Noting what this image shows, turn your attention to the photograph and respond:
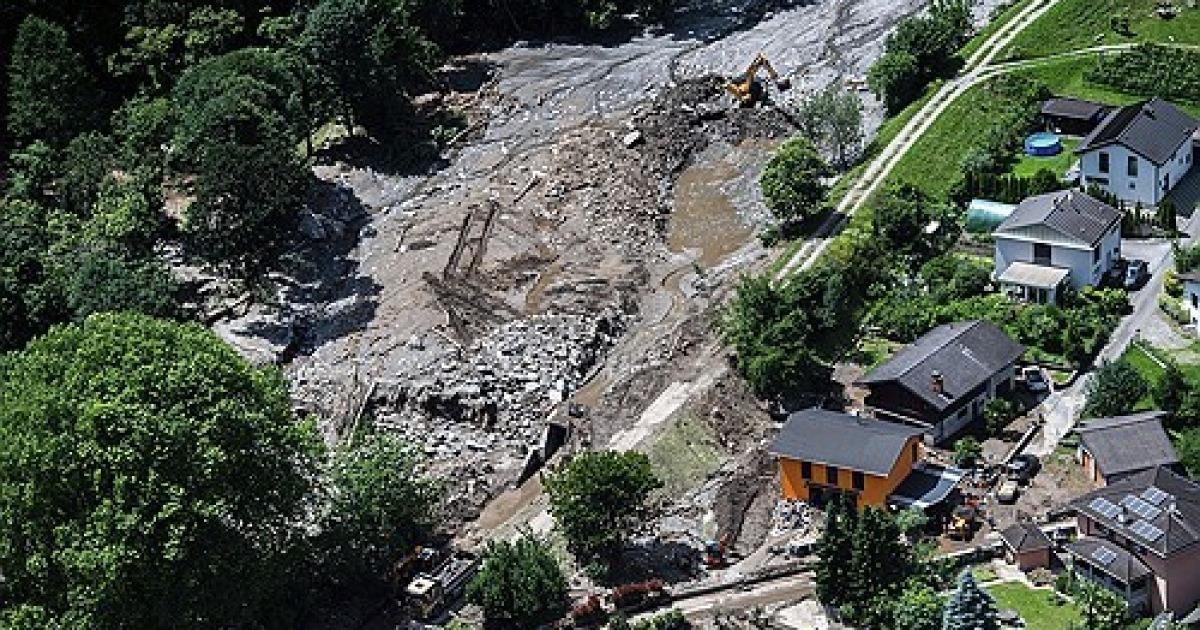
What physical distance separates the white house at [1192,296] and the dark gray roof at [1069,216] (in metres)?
4.29

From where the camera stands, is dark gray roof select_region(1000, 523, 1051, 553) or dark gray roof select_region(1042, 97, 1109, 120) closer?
dark gray roof select_region(1000, 523, 1051, 553)

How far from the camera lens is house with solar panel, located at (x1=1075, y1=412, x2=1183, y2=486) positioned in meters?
65.4

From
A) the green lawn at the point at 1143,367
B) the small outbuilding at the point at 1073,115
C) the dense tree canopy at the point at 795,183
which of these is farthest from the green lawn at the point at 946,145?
the green lawn at the point at 1143,367

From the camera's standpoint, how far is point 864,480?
66.6 metres

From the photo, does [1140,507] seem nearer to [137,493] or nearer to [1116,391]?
[1116,391]

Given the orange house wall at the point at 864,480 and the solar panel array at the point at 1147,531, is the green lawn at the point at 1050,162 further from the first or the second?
the solar panel array at the point at 1147,531

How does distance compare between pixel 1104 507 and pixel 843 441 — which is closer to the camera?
Result: pixel 1104 507

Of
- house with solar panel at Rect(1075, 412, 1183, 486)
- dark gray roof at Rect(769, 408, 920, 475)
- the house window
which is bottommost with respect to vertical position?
house with solar panel at Rect(1075, 412, 1183, 486)

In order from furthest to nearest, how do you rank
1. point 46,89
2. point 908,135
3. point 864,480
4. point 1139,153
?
point 46,89 → point 908,135 → point 1139,153 → point 864,480

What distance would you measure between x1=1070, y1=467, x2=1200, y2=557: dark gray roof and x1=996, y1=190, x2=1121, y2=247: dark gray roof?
15713 millimetres

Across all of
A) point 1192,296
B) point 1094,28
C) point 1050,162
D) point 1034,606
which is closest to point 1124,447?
point 1034,606

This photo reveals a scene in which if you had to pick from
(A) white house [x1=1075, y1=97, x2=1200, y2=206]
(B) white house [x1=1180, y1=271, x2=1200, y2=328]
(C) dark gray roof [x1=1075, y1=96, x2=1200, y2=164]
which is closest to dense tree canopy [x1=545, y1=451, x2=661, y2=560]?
(B) white house [x1=1180, y1=271, x2=1200, y2=328]

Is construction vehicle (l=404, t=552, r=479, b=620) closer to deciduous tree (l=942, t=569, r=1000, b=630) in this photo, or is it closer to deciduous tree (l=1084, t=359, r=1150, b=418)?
deciduous tree (l=942, t=569, r=1000, b=630)

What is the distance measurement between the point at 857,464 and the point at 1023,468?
270 inches
